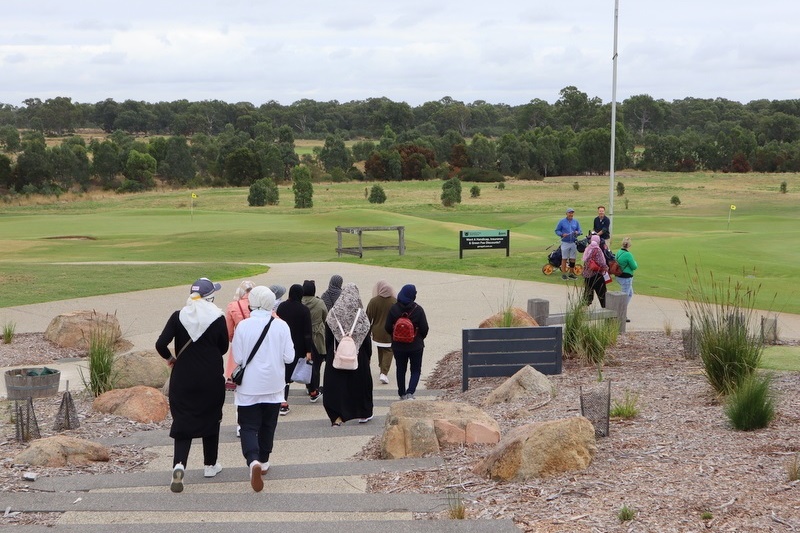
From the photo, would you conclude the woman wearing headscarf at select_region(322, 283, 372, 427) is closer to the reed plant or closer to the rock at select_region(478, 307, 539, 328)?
the rock at select_region(478, 307, 539, 328)

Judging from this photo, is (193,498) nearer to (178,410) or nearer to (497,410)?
(178,410)

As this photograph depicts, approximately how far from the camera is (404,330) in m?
11.7

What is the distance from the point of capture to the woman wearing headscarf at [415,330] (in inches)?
461

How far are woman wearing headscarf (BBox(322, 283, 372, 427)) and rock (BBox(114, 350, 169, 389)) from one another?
10.3 ft

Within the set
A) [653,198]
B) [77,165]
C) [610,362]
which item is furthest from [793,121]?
[610,362]

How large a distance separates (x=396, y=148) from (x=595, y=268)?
87527mm

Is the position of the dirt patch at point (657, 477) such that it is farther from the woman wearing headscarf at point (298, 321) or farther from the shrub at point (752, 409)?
the woman wearing headscarf at point (298, 321)

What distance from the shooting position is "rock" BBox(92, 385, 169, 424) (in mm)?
10617

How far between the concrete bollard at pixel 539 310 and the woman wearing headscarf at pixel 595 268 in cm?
181

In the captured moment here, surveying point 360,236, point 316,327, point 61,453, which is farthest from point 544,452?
point 360,236

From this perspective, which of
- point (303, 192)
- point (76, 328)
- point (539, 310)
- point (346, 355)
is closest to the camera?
point (346, 355)

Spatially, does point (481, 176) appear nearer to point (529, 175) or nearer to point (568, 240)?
point (529, 175)

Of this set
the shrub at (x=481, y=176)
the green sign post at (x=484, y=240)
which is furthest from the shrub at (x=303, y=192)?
the shrub at (x=481, y=176)

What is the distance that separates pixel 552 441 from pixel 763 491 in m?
1.51
